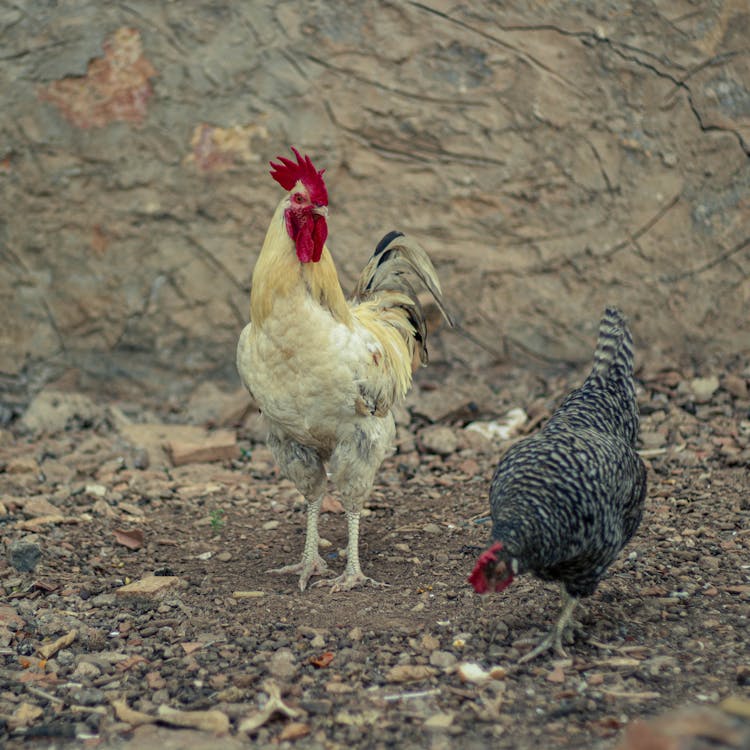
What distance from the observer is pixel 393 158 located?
25.6ft

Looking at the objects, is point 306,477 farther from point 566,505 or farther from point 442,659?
point 566,505

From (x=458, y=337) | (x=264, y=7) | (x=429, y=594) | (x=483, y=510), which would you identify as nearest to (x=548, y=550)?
(x=429, y=594)

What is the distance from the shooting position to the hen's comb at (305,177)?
4.50 metres

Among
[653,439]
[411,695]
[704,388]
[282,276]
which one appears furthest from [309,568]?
[704,388]

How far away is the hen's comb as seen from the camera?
450 cm

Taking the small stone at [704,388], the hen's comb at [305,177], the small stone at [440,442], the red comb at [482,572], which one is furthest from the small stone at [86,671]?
the small stone at [704,388]

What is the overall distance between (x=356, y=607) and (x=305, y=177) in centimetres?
221

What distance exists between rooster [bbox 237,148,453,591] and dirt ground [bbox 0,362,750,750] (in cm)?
59

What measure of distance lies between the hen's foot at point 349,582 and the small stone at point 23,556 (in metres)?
1.59

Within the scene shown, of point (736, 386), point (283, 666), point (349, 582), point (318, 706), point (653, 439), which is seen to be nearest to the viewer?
point (318, 706)

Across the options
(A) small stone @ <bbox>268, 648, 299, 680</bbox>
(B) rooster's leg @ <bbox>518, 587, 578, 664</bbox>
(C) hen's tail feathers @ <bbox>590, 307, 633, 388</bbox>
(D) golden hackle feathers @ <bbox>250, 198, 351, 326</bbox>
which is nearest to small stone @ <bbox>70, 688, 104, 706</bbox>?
(A) small stone @ <bbox>268, 648, 299, 680</bbox>

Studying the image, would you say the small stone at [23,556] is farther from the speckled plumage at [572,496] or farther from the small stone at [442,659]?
the speckled plumage at [572,496]

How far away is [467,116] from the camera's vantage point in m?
7.68

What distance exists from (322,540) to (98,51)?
464 centimetres
